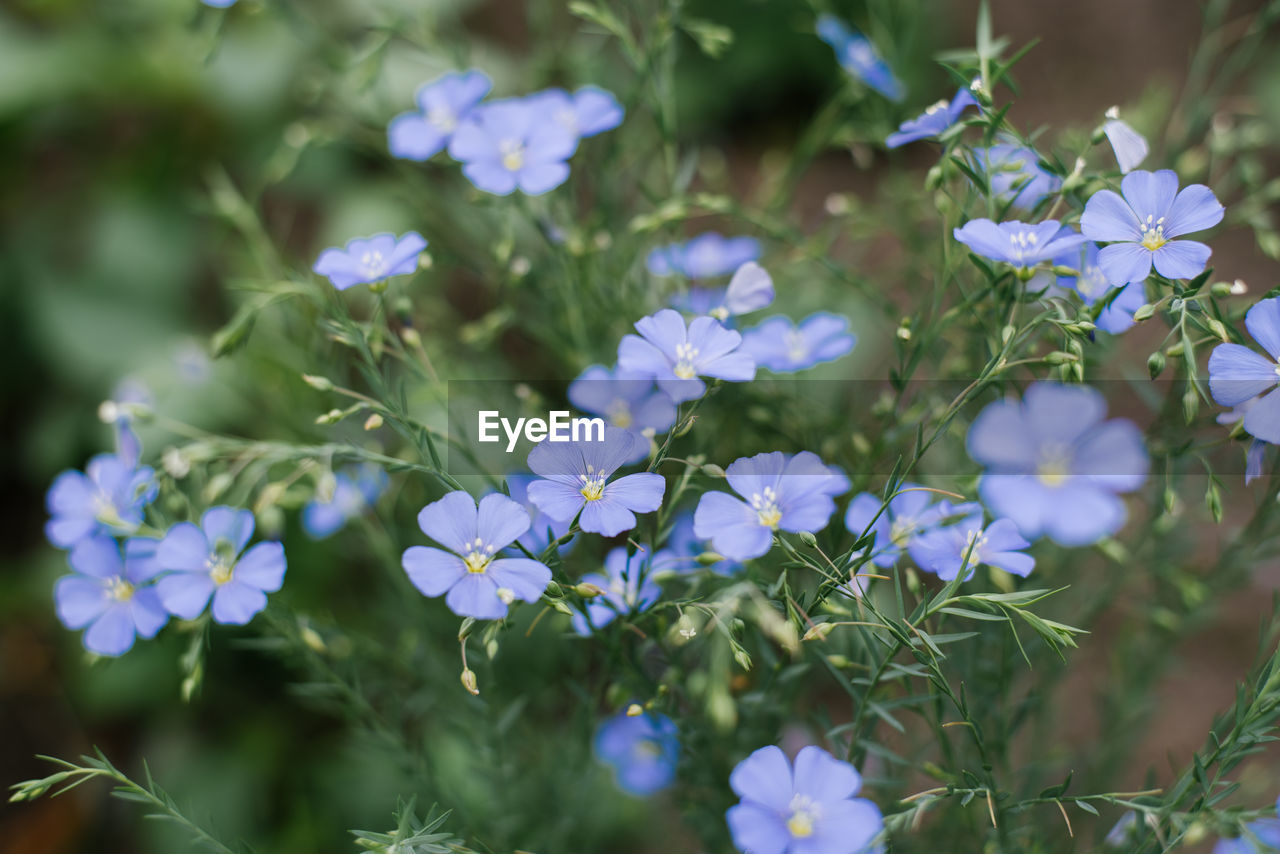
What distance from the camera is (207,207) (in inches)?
44.9

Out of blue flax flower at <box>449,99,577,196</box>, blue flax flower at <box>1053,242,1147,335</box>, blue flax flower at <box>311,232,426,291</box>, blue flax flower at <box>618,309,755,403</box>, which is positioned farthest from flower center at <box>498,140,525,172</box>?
blue flax flower at <box>1053,242,1147,335</box>

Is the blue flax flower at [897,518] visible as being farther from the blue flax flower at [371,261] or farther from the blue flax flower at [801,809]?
the blue flax flower at [371,261]

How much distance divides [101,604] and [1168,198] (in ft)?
2.99

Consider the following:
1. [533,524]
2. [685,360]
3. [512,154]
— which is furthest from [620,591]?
[512,154]

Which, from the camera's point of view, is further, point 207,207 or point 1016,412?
point 207,207

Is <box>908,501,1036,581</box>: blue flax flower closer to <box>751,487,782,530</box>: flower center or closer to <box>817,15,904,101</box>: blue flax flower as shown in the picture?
<box>751,487,782,530</box>: flower center

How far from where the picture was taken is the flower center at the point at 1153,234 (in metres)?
0.64

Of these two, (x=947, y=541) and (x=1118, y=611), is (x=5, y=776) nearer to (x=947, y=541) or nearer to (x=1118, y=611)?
(x=947, y=541)

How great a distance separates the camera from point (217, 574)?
733 mm

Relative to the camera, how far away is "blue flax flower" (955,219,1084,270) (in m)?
0.63

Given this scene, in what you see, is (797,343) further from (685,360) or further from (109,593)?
(109,593)

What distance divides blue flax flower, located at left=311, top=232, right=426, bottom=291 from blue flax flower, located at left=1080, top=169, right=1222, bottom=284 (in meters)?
0.49

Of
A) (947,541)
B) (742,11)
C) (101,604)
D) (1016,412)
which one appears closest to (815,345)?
(947,541)

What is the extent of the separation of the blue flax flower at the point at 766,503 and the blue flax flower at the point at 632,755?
39 cm
